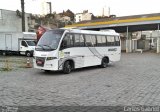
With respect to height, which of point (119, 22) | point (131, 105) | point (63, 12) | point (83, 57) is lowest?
point (131, 105)

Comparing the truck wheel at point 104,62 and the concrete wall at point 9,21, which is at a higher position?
the concrete wall at point 9,21

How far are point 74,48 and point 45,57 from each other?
2046 mm

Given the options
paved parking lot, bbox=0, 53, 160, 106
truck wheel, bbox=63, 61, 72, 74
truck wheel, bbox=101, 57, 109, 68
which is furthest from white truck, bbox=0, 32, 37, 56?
paved parking lot, bbox=0, 53, 160, 106

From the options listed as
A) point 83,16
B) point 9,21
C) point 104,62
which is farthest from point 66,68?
point 83,16

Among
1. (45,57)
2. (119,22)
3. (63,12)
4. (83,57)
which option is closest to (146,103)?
(45,57)

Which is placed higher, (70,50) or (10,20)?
(10,20)

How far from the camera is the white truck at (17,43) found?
30.0 metres

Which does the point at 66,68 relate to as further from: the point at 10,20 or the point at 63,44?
the point at 10,20

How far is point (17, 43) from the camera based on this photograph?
3044 cm

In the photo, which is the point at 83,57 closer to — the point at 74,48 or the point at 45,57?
the point at 74,48

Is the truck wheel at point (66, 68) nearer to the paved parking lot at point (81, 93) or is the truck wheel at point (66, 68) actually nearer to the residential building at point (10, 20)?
the paved parking lot at point (81, 93)

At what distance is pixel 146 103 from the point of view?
7.85m

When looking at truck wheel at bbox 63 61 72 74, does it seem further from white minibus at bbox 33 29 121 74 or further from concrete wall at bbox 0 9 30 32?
concrete wall at bbox 0 9 30 32

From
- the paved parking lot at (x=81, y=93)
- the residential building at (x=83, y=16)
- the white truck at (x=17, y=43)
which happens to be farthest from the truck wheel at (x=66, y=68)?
the residential building at (x=83, y=16)
